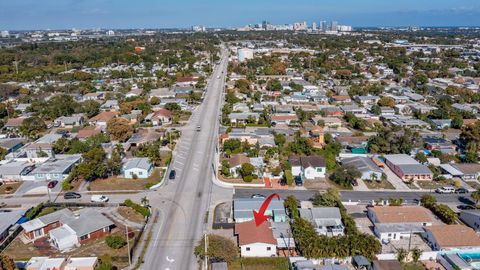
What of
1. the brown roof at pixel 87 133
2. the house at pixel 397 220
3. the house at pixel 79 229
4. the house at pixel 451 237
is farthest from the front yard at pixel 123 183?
the house at pixel 451 237

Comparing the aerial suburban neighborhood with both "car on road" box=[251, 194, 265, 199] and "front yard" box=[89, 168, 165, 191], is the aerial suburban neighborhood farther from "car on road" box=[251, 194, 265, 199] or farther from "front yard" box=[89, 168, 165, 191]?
"front yard" box=[89, 168, 165, 191]

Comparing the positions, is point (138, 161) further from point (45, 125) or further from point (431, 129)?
point (431, 129)

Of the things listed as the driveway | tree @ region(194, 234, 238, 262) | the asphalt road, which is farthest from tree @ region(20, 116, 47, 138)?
the driveway

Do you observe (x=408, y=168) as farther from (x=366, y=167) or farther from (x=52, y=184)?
(x=52, y=184)

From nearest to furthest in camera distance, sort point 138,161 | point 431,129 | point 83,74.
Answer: point 138,161
point 431,129
point 83,74

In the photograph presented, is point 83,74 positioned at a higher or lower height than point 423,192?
higher

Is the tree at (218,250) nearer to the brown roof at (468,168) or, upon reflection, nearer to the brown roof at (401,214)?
the brown roof at (401,214)

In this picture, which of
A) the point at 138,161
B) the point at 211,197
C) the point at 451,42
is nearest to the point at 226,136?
the point at 138,161
